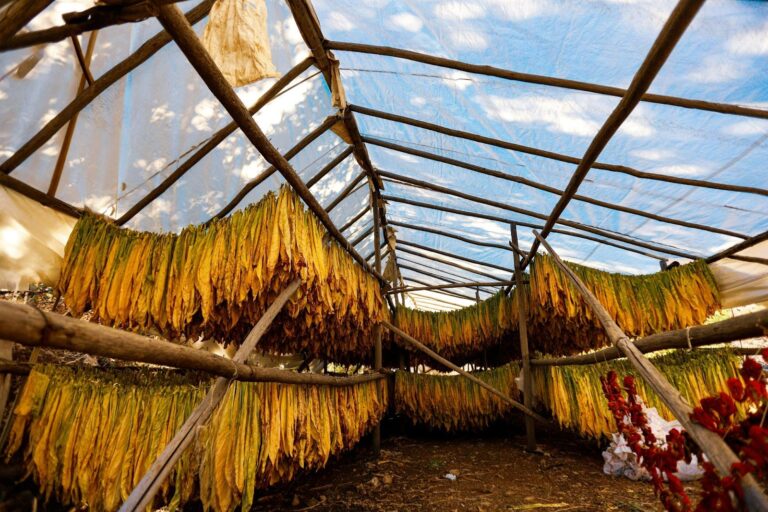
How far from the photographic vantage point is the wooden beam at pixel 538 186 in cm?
359

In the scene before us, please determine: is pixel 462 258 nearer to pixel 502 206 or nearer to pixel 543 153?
pixel 502 206

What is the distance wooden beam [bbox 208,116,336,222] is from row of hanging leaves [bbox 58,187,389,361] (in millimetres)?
942

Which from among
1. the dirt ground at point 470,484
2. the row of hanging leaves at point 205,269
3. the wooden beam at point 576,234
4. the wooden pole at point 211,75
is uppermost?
the wooden beam at point 576,234

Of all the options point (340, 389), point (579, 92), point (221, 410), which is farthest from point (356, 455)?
point (579, 92)

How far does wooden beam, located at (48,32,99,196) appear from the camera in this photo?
2303 millimetres

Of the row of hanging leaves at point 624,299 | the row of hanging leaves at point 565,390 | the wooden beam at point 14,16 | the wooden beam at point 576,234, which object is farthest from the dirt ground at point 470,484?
the wooden beam at point 14,16

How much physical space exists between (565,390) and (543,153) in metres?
2.56

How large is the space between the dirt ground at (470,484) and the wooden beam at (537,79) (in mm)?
2741

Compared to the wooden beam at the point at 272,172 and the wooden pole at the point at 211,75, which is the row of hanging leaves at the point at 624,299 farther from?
the wooden pole at the point at 211,75

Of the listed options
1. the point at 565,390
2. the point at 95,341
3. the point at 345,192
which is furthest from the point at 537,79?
the point at 565,390

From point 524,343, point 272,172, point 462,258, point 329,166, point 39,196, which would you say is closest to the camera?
point 39,196

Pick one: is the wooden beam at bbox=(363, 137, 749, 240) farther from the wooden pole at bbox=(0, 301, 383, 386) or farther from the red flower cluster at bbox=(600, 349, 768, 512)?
the wooden pole at bbox=(0, 301, 383, 386)

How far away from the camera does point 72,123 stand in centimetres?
261

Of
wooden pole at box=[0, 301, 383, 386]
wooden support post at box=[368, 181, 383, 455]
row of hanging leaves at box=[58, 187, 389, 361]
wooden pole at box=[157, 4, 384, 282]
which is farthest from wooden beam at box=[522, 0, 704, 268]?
wooden support post at box=[368, 181, 383, 455]
